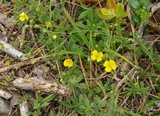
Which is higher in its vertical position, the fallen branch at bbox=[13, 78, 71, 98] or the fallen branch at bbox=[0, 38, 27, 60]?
the fallen branch at bbox=[0, 38, 27, 60]

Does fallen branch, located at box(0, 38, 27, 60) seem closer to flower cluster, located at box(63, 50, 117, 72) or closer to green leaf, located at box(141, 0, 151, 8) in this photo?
flower cluster, located at box(63, 50, 117, 72)

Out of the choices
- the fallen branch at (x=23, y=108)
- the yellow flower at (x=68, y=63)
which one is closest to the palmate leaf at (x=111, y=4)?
the yellow flower at (x=68, y=63)

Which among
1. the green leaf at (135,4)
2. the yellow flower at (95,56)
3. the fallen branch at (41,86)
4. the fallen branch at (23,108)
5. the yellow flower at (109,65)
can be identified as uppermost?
the green leaf at (135,4)

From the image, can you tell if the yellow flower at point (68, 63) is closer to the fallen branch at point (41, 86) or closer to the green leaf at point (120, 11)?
the fallen branch at point (41, 86)

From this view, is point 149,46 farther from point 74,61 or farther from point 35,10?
point 35,10

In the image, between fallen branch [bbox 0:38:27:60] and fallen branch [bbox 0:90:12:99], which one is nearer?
fallen branch [bbox 0:90:12:99]

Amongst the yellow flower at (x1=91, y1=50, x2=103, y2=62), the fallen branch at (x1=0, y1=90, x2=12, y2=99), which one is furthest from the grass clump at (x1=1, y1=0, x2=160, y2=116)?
the fallen branch at (x1=0, y1=90, x2=12, y2=99)
